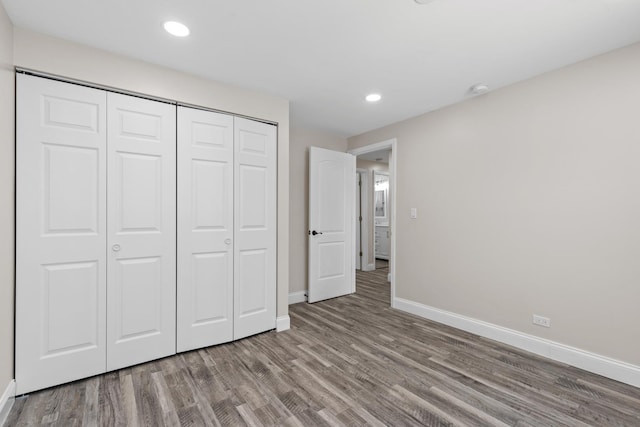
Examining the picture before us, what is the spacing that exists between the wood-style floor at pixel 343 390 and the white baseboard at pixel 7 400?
4 centimetres

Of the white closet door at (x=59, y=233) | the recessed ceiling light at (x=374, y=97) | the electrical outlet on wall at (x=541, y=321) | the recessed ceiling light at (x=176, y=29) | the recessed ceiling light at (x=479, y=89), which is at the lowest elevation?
the electrical outlet on wall at (x=541, y=321)

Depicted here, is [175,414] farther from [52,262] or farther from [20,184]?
[20,184]

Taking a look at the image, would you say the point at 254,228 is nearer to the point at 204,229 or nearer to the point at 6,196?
the point at 204,229

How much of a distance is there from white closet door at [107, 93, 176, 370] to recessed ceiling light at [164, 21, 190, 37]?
2.11 ft

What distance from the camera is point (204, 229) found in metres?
2.58

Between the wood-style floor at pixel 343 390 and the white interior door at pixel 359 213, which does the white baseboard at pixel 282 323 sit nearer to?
the wood-style floor at pixel 343 390

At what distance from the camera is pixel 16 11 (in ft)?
5.65

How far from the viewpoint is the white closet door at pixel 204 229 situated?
246cm

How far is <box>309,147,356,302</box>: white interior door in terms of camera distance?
398cm

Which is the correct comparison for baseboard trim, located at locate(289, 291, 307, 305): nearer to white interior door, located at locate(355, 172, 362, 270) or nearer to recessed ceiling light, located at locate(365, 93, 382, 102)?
white interior door, located at locate(355, 172, 362, 270)

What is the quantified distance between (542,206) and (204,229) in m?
3.00

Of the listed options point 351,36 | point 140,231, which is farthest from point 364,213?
point 140,231

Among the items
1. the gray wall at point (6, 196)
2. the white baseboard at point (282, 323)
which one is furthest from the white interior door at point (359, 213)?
the gray wall at point (6, 196)

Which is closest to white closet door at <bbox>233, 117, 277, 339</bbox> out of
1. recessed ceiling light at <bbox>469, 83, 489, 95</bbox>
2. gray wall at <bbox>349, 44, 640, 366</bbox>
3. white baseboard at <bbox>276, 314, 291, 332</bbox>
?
white baseboard at <bbox>276, 314, 291, 332</bbox>
